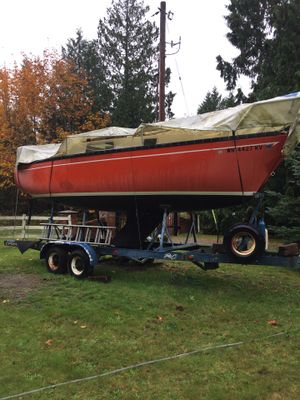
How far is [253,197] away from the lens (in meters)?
7.40

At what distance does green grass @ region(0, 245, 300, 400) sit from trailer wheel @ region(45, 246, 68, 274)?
10.4 inches

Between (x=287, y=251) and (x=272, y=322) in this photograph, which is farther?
(x=287, y=251)

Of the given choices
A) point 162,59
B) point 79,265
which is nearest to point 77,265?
point 79,265

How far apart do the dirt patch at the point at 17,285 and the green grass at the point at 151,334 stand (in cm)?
2

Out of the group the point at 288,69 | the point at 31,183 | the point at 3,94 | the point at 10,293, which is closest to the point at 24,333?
the point at 10,293

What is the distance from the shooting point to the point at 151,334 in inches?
→ 222

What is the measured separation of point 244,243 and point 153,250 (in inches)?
77.4

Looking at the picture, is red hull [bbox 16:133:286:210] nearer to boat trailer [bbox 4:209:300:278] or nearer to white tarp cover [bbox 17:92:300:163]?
white tarp cover [bbox 17:92:300:163]

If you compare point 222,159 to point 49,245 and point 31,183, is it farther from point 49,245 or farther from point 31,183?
point 31,183

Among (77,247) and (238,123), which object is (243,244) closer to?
(238,123)

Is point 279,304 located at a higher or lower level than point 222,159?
lower

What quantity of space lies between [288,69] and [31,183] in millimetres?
15507

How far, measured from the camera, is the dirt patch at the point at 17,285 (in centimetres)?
742

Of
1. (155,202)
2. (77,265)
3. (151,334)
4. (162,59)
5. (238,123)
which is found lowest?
(151,334)
